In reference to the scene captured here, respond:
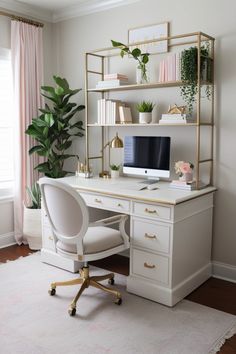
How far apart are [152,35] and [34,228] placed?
2.32m

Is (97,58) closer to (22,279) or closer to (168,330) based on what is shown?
(22,279)

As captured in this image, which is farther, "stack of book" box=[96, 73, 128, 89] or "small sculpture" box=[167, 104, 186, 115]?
"stack of book" box=[96, 73, 128, 89]

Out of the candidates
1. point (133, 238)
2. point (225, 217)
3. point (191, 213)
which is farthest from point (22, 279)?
point (225, 217)

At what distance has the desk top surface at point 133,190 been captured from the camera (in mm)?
2869

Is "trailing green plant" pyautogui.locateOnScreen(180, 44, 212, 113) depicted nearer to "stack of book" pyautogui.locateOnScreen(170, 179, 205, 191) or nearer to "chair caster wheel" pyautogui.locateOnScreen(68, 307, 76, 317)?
"stack of book" pyautogui.locateOnScreen(170, 179, 205, 191)

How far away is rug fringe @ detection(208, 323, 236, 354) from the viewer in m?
2.32

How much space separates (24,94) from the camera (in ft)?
13.8

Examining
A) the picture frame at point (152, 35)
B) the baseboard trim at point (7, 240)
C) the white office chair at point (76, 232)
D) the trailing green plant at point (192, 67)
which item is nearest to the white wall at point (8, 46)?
the baseboard trim at point (7, 240)

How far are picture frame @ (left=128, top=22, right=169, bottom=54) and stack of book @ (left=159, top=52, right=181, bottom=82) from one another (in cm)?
24

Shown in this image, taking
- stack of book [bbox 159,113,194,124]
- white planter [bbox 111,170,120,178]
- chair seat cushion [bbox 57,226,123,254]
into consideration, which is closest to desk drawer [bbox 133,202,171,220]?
chair seat cushion [bbox 57,226,123,254]

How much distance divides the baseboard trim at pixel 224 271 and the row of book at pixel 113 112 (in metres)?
1.59

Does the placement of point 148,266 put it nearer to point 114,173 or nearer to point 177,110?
point 114,173

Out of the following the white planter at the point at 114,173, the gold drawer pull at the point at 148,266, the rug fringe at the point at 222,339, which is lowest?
the rug fringe at the point at 222,339

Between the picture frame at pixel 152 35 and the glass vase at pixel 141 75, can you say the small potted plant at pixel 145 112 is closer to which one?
the glass vase at pixel 141 75
